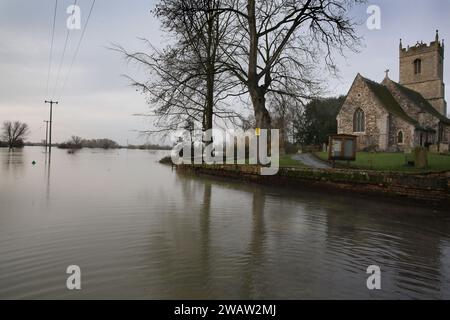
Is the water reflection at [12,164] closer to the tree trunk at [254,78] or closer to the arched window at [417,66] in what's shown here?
the tree trunk at [254,78]

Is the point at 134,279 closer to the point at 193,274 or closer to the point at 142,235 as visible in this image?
the point at 193,274

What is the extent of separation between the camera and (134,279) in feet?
14.4

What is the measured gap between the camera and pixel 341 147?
1739cm

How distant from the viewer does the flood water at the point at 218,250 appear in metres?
4.18

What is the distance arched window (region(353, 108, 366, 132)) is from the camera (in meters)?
36.7

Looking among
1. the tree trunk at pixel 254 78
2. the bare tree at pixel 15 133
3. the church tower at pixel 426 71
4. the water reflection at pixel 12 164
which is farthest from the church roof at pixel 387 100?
the bare tree at pixel 15 133

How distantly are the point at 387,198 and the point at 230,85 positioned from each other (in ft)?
37.4
